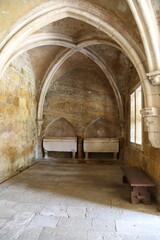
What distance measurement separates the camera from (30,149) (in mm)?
6457

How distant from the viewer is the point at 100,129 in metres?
7.67

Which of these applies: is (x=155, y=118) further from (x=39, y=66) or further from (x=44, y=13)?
(x=39, y=66)

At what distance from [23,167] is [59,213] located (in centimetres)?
333

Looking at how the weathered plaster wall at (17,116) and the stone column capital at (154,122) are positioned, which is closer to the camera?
the stone column capital at (154,122)

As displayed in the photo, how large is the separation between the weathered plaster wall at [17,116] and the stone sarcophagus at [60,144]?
0.71m

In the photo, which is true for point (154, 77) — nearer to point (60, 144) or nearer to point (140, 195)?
point (140, 195)

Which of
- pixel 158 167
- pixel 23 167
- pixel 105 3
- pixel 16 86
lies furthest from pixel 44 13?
pixel 23 167

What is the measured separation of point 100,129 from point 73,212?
5204mm

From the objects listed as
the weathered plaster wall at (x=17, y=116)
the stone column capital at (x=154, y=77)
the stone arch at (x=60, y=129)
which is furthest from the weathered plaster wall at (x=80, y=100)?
the stone column capital at (x=154, y=77)

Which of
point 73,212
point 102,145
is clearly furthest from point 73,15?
point 102,145

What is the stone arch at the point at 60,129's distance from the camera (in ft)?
25.3

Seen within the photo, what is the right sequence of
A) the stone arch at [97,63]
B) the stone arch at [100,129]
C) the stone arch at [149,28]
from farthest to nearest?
the stone arch at [100,129] < the stone arch at [97,63] < the stone arch at [149,28]

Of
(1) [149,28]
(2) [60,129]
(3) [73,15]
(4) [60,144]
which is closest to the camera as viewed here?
(1) [149,28]

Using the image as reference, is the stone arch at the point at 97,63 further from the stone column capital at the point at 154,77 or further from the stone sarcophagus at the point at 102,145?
the stone column capital at the point at 154,77
